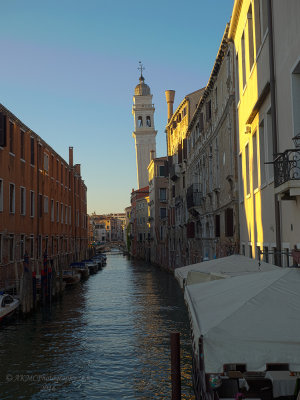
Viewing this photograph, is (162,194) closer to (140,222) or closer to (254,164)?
(140,222)

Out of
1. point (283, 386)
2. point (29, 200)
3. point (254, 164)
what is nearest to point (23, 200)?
point (29, 200)

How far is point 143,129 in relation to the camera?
90125 millimetres

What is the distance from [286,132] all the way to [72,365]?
7.88m

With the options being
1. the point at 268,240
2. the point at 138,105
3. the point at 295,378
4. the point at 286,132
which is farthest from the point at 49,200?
the point at 138,105

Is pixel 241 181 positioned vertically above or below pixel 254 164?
below

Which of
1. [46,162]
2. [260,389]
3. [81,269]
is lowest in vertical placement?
[81,269]

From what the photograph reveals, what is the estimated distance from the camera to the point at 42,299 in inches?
866

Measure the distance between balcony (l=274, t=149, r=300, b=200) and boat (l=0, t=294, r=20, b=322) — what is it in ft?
38.2

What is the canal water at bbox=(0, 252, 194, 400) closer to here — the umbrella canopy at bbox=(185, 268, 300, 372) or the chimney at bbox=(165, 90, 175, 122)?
the umbrella canopy at bbox=(185, 268, 300, 372)

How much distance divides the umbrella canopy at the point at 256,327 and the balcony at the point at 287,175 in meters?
2.67

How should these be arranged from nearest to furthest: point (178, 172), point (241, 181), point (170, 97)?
point (241, 181)
point (178, 172)
point (170, 97)

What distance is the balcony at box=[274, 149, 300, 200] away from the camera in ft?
25.4

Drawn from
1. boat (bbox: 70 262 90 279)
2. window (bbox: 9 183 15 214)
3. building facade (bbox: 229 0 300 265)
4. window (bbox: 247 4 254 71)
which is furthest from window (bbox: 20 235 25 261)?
window (bbox: 247 4 254 71)

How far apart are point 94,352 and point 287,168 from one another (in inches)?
327
